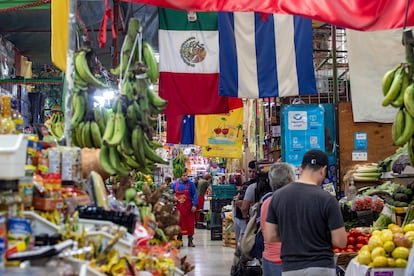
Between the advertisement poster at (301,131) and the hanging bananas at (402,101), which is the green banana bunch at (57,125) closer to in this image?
the hanging bananas at (402,101)

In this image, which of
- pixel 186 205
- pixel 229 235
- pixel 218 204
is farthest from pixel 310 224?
pixel 218 204

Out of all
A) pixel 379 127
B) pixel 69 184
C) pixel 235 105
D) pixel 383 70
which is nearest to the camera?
pixel 69 184

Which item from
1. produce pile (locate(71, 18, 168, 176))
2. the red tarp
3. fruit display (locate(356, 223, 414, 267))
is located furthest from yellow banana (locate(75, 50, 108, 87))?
fruit display (locate(356, 223, 414, 267))

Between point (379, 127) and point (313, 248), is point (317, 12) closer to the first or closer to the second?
point (313, 248)

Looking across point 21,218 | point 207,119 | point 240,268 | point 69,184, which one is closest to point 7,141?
point 21,218

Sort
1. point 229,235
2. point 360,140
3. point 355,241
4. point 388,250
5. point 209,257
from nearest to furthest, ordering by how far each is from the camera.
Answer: point 388,250
point 355,241
point 360,140
point 209,257
point 229,235

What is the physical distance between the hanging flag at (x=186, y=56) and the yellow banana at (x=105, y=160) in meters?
3.92

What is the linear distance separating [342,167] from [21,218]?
721 cm

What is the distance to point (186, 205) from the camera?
643 inches

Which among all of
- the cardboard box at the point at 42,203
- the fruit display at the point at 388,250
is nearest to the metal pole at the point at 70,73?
the cardboard box at the point at 42,203

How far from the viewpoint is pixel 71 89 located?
4.66 m

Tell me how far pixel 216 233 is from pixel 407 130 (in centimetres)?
1366

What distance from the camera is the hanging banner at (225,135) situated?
46.9ft

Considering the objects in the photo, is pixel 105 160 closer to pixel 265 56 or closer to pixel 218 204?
pixel 265 56
